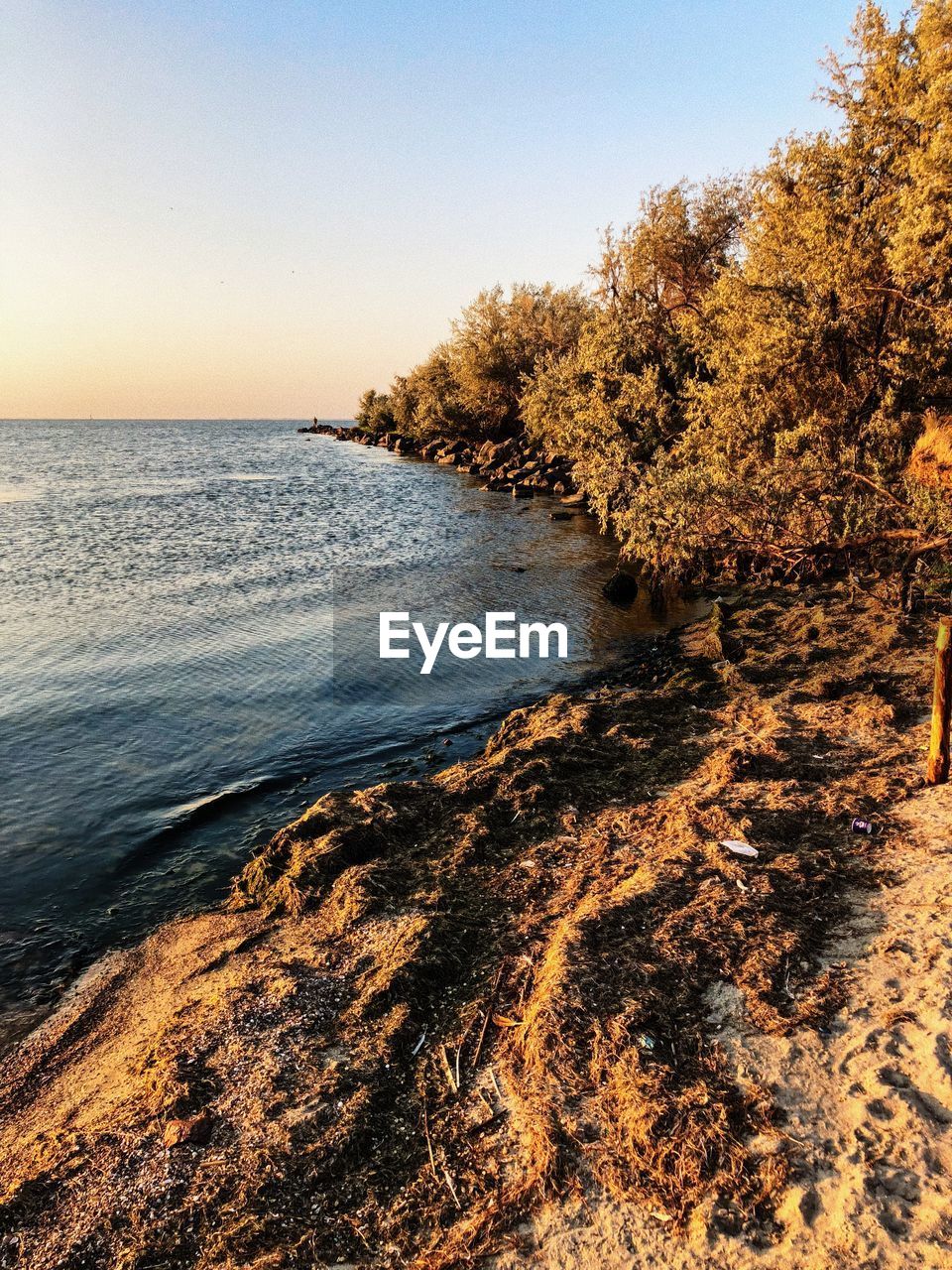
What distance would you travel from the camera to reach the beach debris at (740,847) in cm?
907

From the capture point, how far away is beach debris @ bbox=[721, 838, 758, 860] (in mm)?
9070

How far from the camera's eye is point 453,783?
11.8 m

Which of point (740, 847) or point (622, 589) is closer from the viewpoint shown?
point (740, 847)

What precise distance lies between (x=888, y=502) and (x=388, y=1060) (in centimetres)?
1386

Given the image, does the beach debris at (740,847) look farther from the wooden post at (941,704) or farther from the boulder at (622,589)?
the boulder at (622,589)

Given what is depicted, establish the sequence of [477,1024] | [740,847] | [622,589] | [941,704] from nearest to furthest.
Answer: [477,1024]
[740,847]
[941,704]
[622,589]

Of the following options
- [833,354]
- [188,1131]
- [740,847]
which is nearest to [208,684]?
[188,1131]

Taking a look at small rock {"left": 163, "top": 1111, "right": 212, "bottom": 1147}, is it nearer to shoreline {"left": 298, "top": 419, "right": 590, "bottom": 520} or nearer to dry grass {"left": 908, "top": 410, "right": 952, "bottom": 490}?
dry grass {"left": 908, "top": 410, "right": 952, "bottom": 490}

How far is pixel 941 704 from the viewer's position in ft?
32.1

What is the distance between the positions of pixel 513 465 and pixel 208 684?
43.1m

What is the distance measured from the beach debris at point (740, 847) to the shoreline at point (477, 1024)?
19cm

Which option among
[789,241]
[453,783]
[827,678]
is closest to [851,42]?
[789,241]

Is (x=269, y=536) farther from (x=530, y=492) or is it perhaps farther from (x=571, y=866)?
(x=571, y=866)

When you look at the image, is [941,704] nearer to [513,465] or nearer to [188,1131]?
[188,1131]
